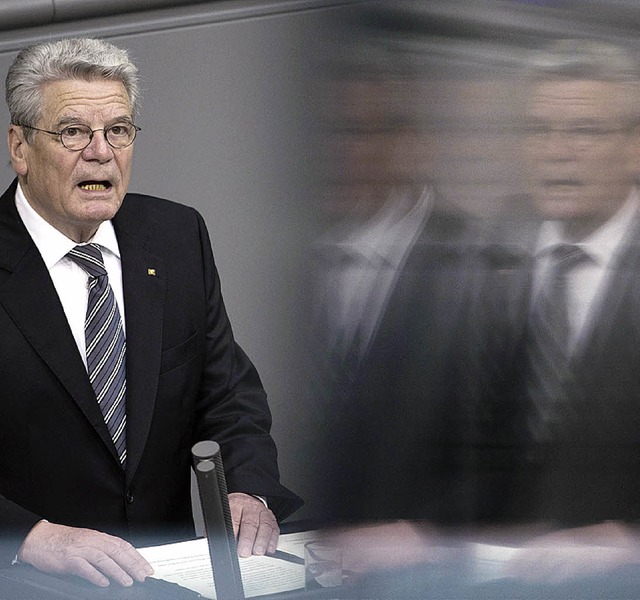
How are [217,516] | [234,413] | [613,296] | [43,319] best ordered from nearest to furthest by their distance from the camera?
[613,296] → [217,516] → [43,319] → [234,413]

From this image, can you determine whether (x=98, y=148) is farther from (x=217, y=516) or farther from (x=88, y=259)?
(x=217, y=516)

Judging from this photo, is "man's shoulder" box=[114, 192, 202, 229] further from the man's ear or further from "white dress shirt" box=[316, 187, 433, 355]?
"white dress shirt" box=[316, 187, 433, 355]

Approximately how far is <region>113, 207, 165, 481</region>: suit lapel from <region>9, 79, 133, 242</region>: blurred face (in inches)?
4.5

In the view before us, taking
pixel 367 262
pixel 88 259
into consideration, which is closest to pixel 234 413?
pixel 88 259

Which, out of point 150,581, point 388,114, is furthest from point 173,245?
point 388,114

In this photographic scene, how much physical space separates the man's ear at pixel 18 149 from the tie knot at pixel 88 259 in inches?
5.6

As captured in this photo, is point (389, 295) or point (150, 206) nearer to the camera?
point (389, 295)

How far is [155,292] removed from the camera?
1.81 metres

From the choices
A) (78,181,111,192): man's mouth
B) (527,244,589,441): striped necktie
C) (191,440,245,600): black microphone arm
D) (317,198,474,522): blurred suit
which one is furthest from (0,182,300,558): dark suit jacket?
(527,244,589,441): striped necktie

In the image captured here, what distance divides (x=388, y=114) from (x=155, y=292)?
3.66 feet

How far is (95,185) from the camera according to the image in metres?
1.73

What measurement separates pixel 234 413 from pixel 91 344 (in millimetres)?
254

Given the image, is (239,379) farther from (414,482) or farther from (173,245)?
(414,482)

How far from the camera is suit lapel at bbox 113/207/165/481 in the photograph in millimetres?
1744
